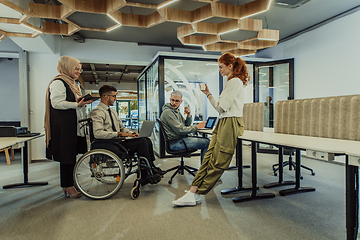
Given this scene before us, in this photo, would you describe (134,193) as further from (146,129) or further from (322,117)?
(322,117)

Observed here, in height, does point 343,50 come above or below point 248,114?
above

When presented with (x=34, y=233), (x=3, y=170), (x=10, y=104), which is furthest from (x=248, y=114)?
(x=10, y=104)

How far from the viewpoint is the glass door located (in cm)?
571

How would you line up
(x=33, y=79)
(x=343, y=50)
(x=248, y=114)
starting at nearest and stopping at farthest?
(x=248, y=114) → (x=343, y=50) → (x=33, y=79)

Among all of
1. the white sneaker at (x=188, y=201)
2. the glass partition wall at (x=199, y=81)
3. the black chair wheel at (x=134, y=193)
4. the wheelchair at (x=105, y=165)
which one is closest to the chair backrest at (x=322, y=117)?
the white sneaker at (x=188, y=201)

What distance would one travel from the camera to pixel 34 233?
1.81 meters

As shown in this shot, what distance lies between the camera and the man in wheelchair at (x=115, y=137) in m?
2.52

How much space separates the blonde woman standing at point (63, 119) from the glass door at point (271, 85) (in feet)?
15.1

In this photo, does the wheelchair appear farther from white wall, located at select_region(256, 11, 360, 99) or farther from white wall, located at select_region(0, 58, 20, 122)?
white wall, located at select_region(0, 58, 20, 122)

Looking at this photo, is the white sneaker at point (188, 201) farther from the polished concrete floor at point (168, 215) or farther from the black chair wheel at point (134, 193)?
the black chair wheel at point (134, 193)

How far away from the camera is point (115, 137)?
2551mm

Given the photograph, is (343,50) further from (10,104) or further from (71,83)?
(10,104)

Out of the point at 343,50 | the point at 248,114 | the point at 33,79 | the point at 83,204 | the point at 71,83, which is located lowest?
the point at 83,204

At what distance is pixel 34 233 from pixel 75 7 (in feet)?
8.07
